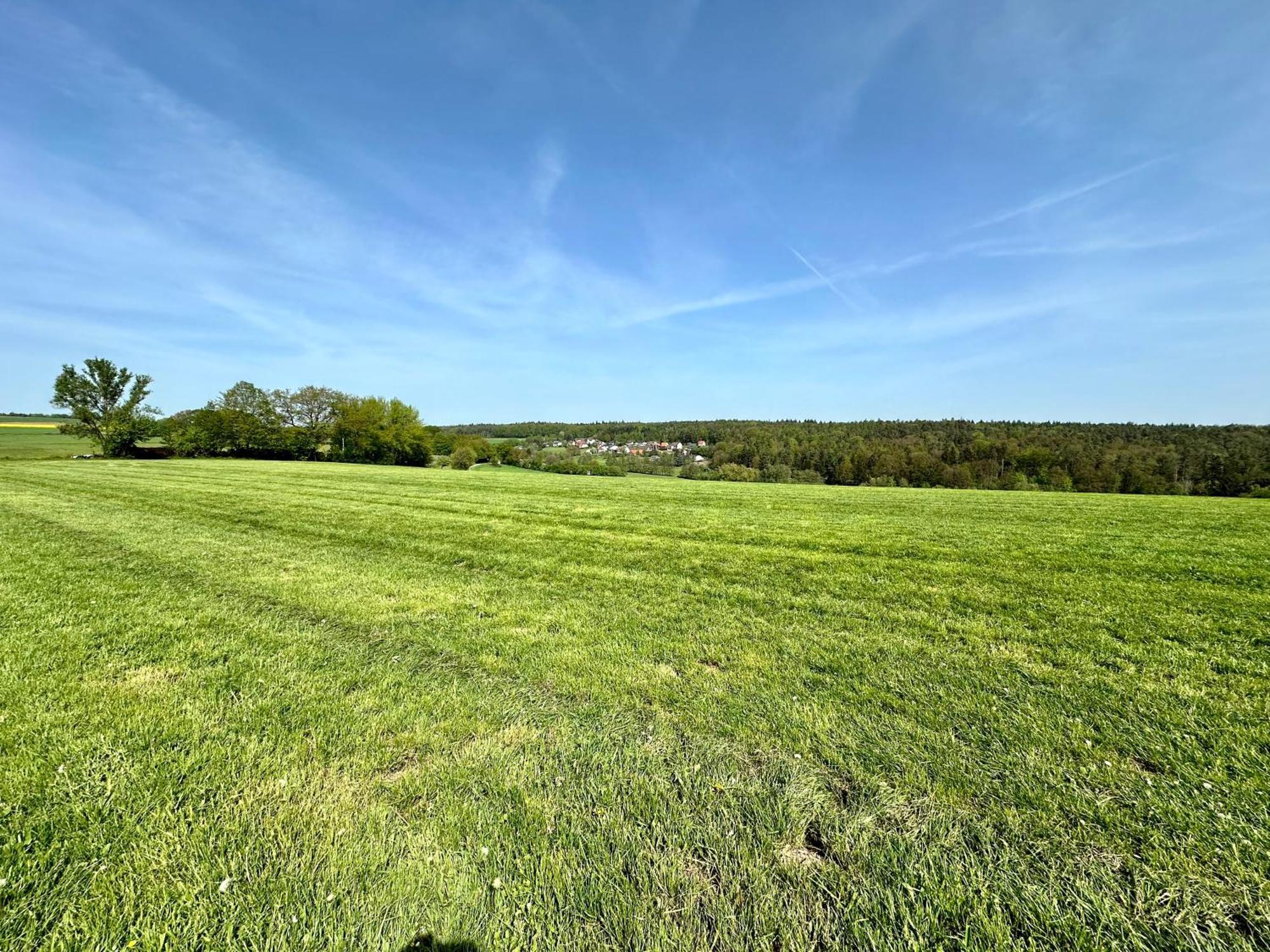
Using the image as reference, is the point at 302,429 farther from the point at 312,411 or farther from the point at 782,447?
the point at 782,447

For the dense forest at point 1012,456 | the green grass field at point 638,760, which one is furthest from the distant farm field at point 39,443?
the dense forest at point 1012,456

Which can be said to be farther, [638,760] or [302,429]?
[302,429]

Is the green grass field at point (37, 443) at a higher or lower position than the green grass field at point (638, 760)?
higher

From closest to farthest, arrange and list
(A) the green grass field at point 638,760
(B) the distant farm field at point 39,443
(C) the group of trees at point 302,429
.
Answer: (A) the green grass field at point 638,760 < (B) the distant farm field at point 39,443 < (C) the group of trees at point 302,429

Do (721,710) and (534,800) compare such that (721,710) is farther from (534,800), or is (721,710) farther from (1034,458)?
(1034,458)

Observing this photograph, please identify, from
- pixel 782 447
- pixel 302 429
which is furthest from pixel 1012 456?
pixel 302 429

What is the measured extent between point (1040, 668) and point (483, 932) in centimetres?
474

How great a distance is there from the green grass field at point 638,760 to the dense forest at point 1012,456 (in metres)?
52.6

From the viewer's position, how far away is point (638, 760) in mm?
3064

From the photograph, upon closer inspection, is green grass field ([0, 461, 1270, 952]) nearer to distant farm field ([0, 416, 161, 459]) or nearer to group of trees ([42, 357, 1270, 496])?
group of trees ([42, 357, 1270, 496])

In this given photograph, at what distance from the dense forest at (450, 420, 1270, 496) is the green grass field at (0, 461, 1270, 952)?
52.6 metres

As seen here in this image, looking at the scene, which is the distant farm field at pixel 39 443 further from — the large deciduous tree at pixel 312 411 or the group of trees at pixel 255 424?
the large deciduous tree at pixel 312 411

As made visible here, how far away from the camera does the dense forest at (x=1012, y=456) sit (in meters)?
50.9

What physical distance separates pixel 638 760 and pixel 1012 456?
77.0 meters
